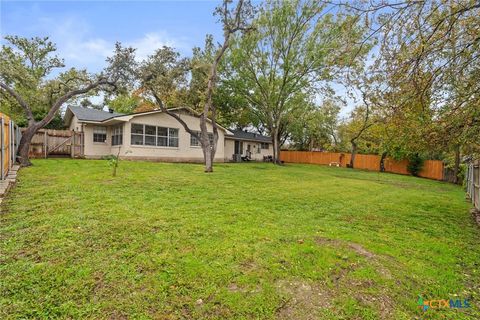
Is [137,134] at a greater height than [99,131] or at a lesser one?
lesser

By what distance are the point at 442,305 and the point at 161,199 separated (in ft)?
17.3

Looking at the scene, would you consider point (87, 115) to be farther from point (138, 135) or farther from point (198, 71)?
point (198, 71)

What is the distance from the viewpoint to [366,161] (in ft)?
88.7

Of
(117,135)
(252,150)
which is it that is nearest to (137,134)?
(117,135)

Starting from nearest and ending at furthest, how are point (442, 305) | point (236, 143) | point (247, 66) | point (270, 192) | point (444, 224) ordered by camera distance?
point (442, 305), point (444, 224), point (270, 192), point (247, 66), point (236, 143)

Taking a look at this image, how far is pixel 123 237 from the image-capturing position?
366cm

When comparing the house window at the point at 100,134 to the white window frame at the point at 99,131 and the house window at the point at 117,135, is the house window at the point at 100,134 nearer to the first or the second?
the white window frame at the point at 99,131

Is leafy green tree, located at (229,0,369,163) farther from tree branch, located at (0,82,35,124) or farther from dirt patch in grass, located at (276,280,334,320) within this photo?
dirt patch in grass, located at (276,280,334,320)

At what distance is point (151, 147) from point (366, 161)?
2149cm

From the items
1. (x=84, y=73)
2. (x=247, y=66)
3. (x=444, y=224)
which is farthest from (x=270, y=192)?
(x=84, y=73)

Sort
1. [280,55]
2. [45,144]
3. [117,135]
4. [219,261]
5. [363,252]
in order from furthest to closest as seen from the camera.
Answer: [280,55] → [117,135] → [45,144] → [363,252] → [219,261]

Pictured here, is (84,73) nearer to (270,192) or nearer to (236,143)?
(236,143)

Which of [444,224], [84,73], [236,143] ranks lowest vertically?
[444,224]

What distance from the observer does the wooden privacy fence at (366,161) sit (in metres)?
21.9
